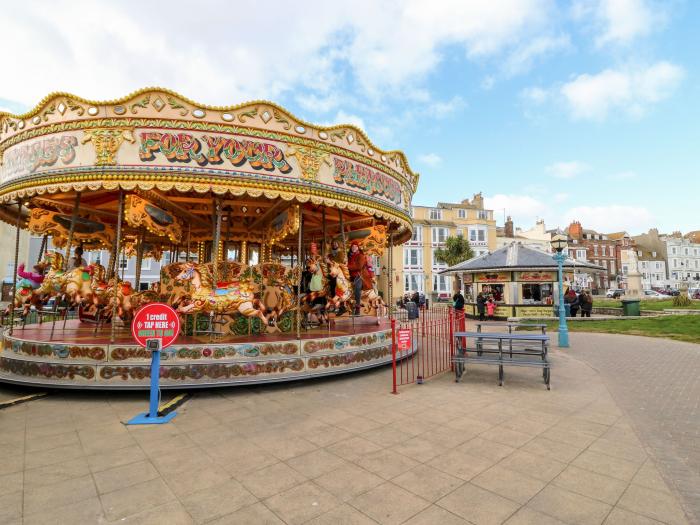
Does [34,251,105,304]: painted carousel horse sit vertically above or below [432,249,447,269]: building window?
below

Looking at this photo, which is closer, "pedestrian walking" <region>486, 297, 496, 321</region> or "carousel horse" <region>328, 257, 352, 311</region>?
"carousel horse" <region>328, 257, 352, 311</region>

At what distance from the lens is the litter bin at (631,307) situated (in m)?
19.9

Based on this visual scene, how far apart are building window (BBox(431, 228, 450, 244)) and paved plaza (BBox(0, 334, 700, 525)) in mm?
36039

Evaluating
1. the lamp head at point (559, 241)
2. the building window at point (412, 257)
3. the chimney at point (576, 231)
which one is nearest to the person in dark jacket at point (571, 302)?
the lamp head at point (559, 241)

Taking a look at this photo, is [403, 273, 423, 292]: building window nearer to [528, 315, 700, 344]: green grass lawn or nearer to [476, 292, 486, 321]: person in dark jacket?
[476, 292, 486, 321]: person in dark jacket

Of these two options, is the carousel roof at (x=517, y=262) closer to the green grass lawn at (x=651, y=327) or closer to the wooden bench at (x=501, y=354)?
the green grass lawn at (x=651, y=327)

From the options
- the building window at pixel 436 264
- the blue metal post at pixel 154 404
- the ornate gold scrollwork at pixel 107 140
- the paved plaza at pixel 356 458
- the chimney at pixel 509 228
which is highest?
the chimney at pixel 509 228

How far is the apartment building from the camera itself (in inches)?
1593

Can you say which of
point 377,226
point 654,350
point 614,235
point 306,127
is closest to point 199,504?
point 306,127

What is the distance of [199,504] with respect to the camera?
9.89 feet

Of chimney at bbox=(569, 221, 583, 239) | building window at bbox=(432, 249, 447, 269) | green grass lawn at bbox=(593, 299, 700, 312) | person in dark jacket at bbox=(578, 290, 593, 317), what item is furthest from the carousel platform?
chimney at bbox=(569, 221, 583, 239)

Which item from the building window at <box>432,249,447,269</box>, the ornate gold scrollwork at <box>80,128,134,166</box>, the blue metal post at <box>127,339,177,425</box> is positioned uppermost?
the building window at <box>432,249,447,269</box>

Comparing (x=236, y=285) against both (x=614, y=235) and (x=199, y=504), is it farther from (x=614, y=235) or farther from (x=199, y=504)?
(x=614, y=235)

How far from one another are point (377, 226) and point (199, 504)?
887 cm
